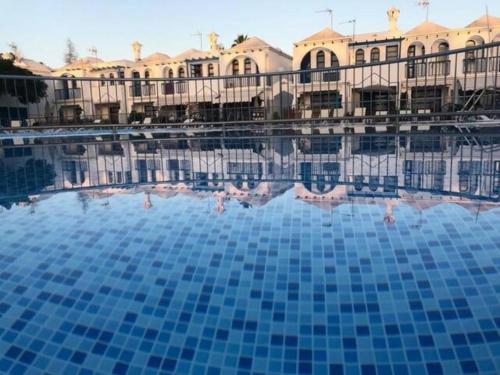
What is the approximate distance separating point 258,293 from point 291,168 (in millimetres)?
2335

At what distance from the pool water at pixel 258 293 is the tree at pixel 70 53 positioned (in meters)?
47.2

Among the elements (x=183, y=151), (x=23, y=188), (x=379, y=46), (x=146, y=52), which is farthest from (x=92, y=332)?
(x=146, y=52)

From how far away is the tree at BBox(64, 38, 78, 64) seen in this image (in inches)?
1725

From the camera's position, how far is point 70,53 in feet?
144

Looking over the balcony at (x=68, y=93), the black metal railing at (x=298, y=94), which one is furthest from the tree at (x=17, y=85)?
the balcony at (x=68, y=93)

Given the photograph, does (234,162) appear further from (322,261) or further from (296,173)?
(322,261)

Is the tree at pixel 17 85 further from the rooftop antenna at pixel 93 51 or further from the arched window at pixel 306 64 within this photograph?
the arched window at pixel 306 64

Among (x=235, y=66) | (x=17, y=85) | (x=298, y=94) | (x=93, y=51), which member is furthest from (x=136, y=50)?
(x=298, y=94)

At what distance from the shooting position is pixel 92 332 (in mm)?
1196

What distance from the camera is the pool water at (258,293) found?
1.06 metres

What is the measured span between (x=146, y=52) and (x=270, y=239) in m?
28.1

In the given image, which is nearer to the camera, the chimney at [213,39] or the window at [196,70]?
the window at [196,70]

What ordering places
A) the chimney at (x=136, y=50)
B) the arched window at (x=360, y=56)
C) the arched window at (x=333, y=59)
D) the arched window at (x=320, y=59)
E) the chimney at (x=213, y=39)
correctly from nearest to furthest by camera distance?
the arched window at (x=360, y=56)
the arched window at (x=333, y=59)
the arched window at (x=320, y=59)
the chimney at (x=213, y=39)
the chimney at (x=136, y=50)

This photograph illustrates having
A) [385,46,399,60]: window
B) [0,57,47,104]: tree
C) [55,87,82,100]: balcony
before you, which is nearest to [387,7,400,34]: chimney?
[385,46,399,60]: window
